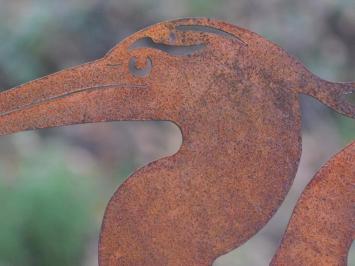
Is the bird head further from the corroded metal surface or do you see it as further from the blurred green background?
the blurred green background

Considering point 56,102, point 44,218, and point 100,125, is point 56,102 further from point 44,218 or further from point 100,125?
point 100,125

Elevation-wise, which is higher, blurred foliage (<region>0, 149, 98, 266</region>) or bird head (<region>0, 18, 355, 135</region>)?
blurred foliage (<region>0, 149, 98, 266</region>)

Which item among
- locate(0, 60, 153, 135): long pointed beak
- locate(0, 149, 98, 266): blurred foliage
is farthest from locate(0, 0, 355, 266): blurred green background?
locate(0, 60, 153, 135): long pointed beak

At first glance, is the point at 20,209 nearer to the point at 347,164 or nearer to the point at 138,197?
the point at 138,197

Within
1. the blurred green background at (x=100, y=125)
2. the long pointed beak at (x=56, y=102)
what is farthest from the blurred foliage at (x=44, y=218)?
the long pointed beak at (x=56, y=102)

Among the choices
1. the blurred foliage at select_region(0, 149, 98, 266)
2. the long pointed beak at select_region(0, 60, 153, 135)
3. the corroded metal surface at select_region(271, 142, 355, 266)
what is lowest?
the corroded metal surface at select_region(271, 142, 355, 266)

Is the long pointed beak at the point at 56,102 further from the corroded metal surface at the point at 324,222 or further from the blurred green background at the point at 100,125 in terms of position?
the blurred green background at the point at 100,125

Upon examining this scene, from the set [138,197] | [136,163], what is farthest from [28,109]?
A: [136,163]
